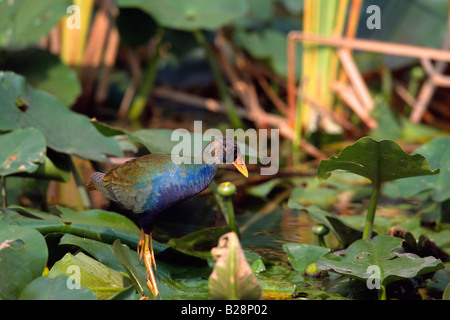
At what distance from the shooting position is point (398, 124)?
144 inches

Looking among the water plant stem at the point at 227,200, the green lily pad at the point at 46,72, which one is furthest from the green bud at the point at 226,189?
the green lily pad at the point at 46,72

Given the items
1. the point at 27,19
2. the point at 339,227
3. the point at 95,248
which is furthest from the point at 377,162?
the point at 27,19

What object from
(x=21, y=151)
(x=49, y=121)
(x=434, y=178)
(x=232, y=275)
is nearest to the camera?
(x=232, y=275)

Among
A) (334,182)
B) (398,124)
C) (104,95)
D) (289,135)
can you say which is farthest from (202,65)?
(334,182)

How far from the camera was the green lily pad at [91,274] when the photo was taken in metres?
1.36

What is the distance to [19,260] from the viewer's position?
1314 millimetres

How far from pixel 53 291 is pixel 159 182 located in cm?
29

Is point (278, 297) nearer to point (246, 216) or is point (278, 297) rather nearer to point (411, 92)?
point (246, 216)

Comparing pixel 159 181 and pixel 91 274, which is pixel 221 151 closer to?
pixel 159 181

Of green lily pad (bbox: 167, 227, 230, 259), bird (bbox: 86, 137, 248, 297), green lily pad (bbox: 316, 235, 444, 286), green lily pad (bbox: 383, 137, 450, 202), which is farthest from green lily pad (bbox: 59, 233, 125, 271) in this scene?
green lily pad (bbox: 383, 137, 450, 202)

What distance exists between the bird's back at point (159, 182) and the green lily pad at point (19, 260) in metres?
0.20

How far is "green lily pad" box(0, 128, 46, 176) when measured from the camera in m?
1.71

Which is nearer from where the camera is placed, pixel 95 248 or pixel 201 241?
pixel 95 248

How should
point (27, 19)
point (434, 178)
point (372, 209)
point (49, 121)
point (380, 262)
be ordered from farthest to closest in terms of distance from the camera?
point (27, 19) < point (49, 121) < point (434, 178) < point (372, 209) < point (380, 262)
